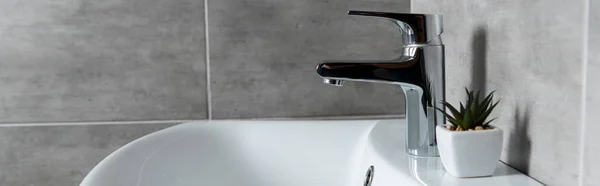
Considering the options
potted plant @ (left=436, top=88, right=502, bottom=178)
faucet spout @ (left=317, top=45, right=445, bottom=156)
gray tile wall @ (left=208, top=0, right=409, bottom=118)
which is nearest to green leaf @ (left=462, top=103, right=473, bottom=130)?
potted plant @ (left=436, top=88, right=502, bottom=178)

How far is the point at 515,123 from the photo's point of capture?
512 millimetres

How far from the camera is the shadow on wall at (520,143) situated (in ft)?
1.61

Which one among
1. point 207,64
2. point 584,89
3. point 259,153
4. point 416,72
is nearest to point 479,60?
point 416,72

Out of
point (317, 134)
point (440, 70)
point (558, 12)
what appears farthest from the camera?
point (317, 134)

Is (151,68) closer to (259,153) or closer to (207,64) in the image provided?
(207,64)

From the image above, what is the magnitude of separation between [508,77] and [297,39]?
18.4 inches

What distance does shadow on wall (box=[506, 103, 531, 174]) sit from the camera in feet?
1.61

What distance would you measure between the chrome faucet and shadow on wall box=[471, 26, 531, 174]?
1.5 inches

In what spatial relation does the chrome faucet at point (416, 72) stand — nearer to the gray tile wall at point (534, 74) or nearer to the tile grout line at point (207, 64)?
the gray tile wall at point (534, 74)

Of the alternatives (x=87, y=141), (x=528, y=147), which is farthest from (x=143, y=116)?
(x=528, y=147)

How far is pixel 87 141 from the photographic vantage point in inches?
37.4

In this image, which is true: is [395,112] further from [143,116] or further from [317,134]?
[143,116]

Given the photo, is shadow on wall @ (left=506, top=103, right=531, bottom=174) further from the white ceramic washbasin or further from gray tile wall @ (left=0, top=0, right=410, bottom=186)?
gray tile wall @ (left=0, top=0, right=410, bottom=186)

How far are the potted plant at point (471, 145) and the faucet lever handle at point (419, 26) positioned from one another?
126 millimetres
